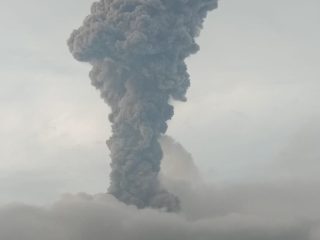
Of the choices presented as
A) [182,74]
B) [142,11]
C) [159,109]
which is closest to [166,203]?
[159,109]

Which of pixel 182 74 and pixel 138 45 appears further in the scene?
pixel 182 74

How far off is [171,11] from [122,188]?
33.6 metres

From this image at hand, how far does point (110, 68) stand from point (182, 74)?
44.6 feet

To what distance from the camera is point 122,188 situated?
11088 centimetres

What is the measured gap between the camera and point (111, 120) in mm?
114375

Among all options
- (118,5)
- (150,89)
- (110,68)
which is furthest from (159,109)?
(118,5)

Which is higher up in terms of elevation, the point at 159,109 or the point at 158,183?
the point at 159,109

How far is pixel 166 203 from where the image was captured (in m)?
112

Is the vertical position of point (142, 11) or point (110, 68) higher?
point (142, 11)

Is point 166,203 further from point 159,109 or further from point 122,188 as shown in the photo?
point 159,109

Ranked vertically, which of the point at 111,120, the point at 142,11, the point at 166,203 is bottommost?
the point at 166,203

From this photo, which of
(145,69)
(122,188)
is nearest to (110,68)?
(145,69)

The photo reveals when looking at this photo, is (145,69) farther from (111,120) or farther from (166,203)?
(166,203)

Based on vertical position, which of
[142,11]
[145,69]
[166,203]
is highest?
[142,11]
